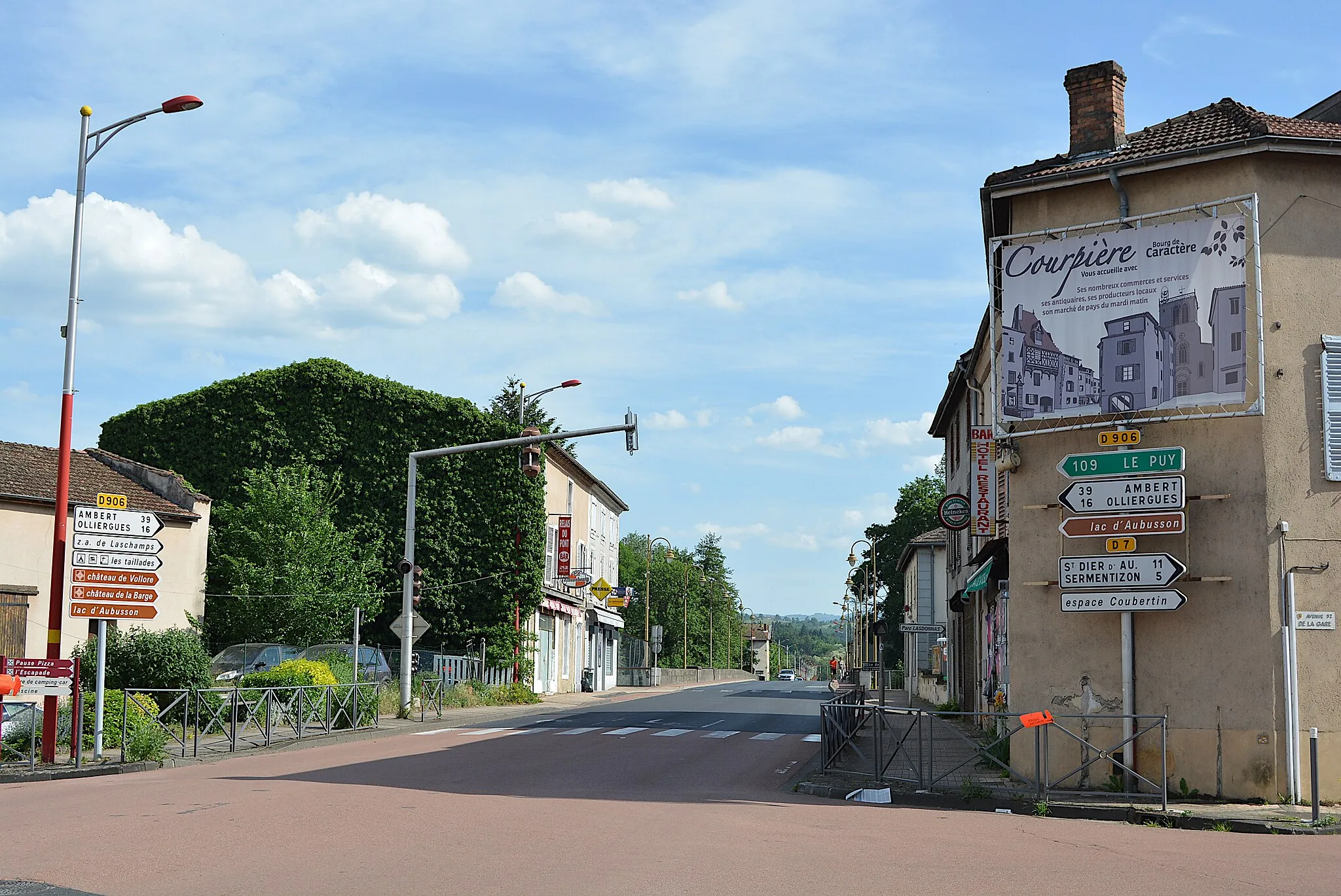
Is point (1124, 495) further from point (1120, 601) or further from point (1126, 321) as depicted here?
point (1126, 321)

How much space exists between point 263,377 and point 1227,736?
110 ft

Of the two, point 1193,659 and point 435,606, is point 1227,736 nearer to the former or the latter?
point 1193,659

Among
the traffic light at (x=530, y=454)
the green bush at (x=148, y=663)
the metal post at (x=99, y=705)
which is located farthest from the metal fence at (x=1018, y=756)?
the traffic light at (x=530, y=454)

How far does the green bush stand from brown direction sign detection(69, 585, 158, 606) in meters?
3.51

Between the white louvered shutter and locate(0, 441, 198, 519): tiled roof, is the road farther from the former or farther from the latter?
locate(0, 441, 198, 519): tiled roof

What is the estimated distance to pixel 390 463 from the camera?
40.4 m

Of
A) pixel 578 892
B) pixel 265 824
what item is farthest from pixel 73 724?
pixel 578 892

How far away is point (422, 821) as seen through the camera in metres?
11.7

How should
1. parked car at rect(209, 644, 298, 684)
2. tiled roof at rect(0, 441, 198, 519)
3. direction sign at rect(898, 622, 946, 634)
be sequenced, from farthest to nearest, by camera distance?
1. parked car at rect(209, 644, 298, 684)
2. tiled roof at rect(0, 441, 198, 519)
3. direction sign at rect(898, 622, 946, 634)

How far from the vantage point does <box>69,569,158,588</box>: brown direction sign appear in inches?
673

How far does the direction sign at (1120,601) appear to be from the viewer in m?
14.5

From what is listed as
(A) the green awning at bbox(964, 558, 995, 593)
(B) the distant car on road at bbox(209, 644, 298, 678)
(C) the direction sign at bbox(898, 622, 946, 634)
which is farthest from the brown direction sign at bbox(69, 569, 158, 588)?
(A) the green awning at bbox(964, 558, 995, 593)

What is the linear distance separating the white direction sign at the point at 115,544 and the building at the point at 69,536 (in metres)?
4.32

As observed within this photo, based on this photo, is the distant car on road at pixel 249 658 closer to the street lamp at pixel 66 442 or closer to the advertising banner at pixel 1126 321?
the street lamp at pixel 66 442
